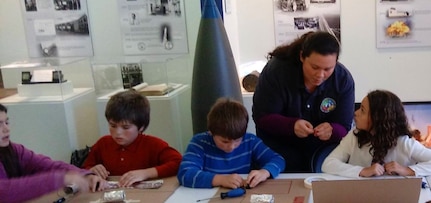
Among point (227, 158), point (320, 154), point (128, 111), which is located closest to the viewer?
point (227, 158)

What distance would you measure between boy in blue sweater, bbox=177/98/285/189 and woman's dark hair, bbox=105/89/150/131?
263mm

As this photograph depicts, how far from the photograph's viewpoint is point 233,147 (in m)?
1.85

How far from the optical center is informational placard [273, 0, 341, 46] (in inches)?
140

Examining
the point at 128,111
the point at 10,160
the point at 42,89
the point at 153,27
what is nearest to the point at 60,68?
the point at 42,89

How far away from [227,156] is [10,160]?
813mm

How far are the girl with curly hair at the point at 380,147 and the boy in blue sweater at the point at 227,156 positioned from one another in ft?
0.85

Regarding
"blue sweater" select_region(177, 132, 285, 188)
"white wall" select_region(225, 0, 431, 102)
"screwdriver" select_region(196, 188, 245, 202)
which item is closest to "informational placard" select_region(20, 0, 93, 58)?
"white wall" select_region(225, 0, 431, 102)

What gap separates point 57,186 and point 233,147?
2.19ft

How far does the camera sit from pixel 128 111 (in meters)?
1.99

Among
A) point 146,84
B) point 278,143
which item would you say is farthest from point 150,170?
point 146,84

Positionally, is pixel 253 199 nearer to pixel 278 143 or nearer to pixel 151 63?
pixel 278 143

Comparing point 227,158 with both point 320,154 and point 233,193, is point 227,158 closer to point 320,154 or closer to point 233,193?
point 233,193

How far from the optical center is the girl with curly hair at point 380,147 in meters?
1.68

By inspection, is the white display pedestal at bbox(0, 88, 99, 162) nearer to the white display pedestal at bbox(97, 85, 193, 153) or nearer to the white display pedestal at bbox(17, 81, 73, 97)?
the white display pedestal at bbox(17, 81, 73, 97)
